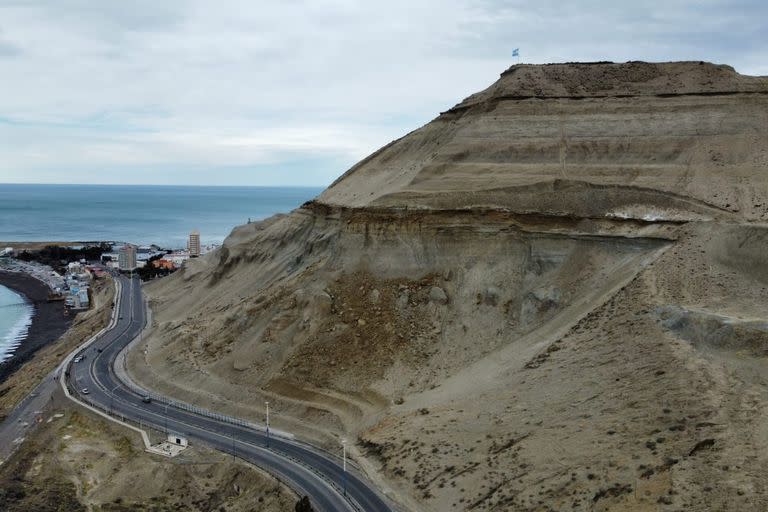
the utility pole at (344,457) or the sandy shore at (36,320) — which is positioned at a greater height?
the utility pole at (344,457)

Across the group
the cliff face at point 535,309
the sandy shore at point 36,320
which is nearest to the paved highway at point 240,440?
the cliff face at point 535,309

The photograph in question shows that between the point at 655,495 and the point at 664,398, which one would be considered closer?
the point at 655,495

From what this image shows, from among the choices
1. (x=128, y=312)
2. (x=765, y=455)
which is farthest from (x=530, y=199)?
(x=128, y=312)

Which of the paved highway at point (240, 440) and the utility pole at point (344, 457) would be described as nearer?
the paved highway at point (240, 440)

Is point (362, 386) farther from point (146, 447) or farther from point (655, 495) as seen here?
point (655, 495)

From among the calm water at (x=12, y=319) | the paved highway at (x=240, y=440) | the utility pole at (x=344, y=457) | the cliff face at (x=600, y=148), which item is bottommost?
the calm water at (x=12, y=319)

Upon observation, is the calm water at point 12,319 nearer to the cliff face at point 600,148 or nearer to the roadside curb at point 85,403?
the roadside curb at point 85,403

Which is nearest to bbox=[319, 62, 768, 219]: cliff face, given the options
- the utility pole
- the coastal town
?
the utility pole

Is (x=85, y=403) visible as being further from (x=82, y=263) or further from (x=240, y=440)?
(x=82, y=263)

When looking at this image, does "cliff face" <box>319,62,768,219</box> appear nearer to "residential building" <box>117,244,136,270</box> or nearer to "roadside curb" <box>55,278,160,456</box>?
"roadside curb" <box>55,278,160,456</box>
